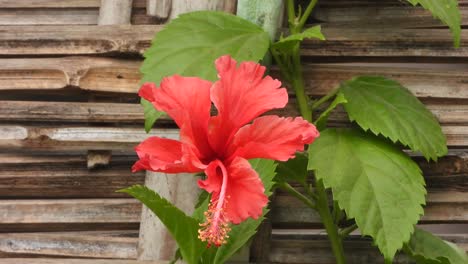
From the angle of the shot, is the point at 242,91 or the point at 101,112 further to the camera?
the point at 101,112

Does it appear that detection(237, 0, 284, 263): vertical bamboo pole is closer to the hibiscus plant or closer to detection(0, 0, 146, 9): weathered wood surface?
the hibiscus plant

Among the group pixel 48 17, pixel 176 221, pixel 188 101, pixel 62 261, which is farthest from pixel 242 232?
pixel 48 17

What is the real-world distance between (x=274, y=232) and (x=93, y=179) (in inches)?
11.1

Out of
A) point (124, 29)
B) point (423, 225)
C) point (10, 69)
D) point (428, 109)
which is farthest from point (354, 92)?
point (10, 69)

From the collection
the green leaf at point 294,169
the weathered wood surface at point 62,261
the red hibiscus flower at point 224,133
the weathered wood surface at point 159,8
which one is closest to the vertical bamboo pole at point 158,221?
the weathered wood surface at point 62,261

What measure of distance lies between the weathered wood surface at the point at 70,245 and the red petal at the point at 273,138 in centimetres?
44

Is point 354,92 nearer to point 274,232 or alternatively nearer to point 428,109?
point 428,109

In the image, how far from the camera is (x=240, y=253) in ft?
3.18

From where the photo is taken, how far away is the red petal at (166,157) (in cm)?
59

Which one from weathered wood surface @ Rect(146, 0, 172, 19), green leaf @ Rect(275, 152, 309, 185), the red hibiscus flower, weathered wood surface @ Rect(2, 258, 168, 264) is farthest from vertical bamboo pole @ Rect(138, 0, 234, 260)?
the red hibiscus flower

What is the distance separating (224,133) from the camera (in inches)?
24.2

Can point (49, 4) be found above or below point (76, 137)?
above

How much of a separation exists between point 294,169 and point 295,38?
17cm

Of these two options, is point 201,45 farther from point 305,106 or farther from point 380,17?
point 380,17
